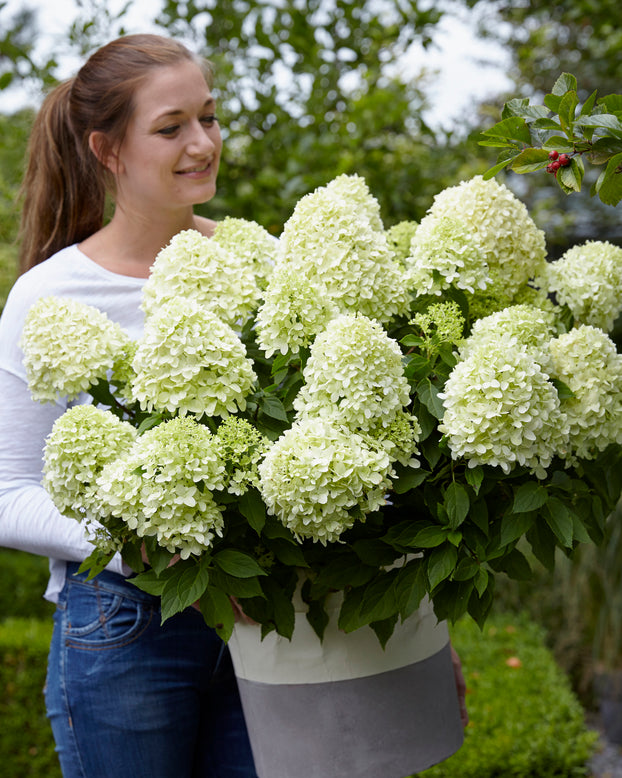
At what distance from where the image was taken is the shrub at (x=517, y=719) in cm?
361

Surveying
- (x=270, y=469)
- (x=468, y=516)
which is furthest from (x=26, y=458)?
(x=468, y=516)

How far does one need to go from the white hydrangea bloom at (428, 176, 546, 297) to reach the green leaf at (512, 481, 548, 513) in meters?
0.35

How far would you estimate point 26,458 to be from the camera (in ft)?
5.69

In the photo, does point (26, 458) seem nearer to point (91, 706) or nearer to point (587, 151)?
point (91, 706)

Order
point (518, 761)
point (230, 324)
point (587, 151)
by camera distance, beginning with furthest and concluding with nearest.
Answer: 1. point (518, 761)
2. point (230, 324)
3. point (587, 151)

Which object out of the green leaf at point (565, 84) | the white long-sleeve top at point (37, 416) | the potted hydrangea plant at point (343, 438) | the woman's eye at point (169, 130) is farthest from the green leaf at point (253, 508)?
the woman's eye at point (169, 130)

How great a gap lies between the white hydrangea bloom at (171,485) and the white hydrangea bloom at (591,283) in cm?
67

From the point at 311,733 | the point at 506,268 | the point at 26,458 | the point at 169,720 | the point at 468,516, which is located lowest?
the point at 169,720

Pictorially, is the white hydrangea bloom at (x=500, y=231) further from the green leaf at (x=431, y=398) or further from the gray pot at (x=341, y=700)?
the gray pot at (x=341, y=700)

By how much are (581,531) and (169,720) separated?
0.96 metres

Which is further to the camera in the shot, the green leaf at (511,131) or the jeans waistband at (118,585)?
the jeans waistband at (118,585)

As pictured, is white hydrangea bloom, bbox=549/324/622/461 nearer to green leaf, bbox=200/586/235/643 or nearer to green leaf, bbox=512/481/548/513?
green leaf, bbox=512/481/548/513

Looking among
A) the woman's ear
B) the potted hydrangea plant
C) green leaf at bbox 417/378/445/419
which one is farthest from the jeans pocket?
the woman's ear

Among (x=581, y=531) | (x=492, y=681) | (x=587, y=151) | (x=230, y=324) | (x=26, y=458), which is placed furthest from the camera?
(x=492, y=681)
